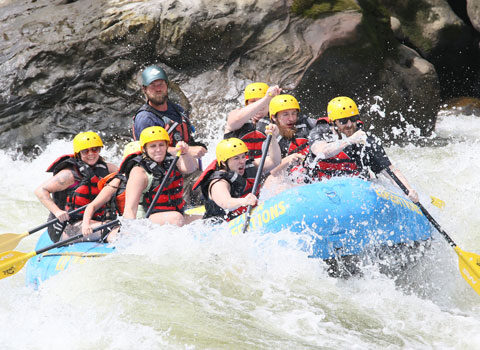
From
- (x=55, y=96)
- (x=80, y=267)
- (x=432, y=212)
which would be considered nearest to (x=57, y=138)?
(x=55, y=96)

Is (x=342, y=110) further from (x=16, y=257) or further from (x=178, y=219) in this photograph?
(x=16, y=257)

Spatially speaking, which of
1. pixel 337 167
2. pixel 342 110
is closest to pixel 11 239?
pixel 337 167

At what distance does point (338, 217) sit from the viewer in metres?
4.52

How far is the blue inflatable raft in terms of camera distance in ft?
14.8

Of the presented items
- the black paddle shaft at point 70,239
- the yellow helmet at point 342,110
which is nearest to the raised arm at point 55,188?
the black paddle shaft at point 70,239

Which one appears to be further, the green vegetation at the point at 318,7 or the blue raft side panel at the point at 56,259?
the green vegetation at the point at 318,7

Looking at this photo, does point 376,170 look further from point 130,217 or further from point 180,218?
point 130,217

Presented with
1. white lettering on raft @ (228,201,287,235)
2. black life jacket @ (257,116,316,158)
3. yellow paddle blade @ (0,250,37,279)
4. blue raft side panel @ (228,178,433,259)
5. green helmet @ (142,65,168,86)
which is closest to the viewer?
blue raft side panel @ (228,178,433,259)

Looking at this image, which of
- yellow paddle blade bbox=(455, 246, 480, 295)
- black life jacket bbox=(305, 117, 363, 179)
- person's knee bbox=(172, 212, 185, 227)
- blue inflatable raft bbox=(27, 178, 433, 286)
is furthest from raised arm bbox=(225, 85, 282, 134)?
yellow paddle blade bbox=(455, 246, 480, 295)

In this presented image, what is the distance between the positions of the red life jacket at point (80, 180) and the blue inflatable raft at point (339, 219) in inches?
A: 61.1

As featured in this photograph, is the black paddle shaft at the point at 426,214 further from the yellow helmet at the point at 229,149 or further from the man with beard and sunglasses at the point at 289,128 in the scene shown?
the yellow helmet at the point at 229,149

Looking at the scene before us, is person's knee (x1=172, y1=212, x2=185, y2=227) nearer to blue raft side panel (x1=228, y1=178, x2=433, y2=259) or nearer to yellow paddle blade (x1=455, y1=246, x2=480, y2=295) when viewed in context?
blue raft side panel (x1=228, y1=178, x2=433, y2=259)

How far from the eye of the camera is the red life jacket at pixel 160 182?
5275 millimetres

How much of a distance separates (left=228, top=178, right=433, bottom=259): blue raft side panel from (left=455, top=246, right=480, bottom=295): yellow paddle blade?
1.61ft
